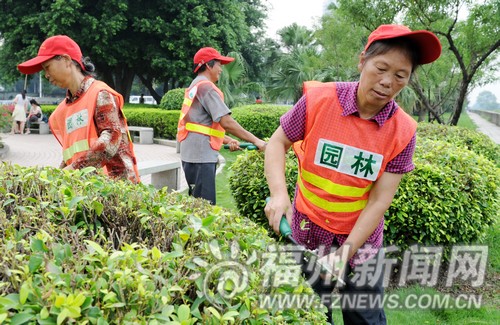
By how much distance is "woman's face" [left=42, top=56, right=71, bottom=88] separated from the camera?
273 cm

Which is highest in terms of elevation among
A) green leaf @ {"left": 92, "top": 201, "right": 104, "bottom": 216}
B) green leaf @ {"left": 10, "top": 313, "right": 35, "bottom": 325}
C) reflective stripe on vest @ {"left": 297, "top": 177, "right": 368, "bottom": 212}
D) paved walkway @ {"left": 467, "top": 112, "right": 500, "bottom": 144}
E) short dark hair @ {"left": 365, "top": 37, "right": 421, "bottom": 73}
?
short dark hair @ {"left": 365, "top": 37, "right": 421, "bottom": 73}

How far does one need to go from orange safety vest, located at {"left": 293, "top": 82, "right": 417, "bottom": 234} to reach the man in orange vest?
6.21ft

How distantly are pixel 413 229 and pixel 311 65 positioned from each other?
22.1 metres

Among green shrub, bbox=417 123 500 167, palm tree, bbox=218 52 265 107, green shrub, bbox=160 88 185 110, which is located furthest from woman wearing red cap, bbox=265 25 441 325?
palm tree, bbox=218 52 265 107

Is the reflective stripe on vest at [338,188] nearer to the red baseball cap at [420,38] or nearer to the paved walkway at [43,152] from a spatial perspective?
the red baseball cap at [420,38]

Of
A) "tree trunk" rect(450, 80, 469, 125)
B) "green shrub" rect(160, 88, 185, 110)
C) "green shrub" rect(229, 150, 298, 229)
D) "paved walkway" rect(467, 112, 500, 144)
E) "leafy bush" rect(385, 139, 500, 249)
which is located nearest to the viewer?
"leafy bush" rect(385, 139, 500, 249)

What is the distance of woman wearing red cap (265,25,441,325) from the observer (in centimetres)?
191

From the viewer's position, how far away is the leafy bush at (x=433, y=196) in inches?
149

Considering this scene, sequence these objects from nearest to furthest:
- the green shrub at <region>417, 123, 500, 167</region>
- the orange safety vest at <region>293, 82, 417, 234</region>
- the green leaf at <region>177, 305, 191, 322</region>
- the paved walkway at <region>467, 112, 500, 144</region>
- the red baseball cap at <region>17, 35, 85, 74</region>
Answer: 1. the green leaf at <region>177, 305, 191, 322</region>
2. the orange safety vest at <region>293, 82, 417, 234</region>
3. the red baseball cap at <region>17, 35, 85, 74</region>
4. the green shrub at <region>417, 123, 500, 167</region>
5. the paved walkway at <region>467, 112, 500, 144</region>

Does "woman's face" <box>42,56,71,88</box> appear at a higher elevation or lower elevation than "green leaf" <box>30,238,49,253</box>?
higher

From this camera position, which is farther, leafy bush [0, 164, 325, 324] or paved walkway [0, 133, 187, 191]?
paved walkway [0, 133, 187, 191]

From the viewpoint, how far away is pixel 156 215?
177 cm

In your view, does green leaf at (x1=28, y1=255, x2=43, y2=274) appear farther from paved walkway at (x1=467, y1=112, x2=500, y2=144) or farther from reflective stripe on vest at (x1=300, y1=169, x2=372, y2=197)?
paved walkway at (x1=467, y1=112, x2=500, y2=144)

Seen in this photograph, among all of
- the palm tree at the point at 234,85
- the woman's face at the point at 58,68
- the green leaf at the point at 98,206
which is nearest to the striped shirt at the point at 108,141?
the woman's face at the point at 58,68
